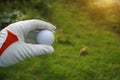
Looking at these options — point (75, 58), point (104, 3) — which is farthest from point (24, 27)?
point (104, 3)

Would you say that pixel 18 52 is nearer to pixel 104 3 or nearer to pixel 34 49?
pixel 34 49

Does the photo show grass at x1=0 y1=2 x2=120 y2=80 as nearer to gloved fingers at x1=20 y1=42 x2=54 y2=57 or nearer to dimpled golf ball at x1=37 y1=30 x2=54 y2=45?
gloved fingers at x1=20 y1=42 x2=54 y2=57

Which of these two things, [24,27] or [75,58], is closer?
[24,27]

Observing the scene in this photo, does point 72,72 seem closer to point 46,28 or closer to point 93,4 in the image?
point 46,28

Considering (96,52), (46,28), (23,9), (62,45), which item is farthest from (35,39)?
(23,9)

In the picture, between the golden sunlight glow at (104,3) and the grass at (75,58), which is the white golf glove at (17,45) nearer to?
the grass at (75,58)

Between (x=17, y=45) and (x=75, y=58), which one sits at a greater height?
(x=17, y=45)

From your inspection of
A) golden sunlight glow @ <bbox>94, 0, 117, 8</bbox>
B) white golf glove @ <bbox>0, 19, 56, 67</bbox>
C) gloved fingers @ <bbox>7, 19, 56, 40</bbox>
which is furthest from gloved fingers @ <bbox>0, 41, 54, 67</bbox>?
golden sunlight glow @ <bbox>94, 0, 117, 8</bbox>

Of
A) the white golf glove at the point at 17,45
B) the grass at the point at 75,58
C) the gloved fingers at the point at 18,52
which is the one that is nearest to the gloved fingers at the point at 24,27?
the white golf glove at the point at 17,45
